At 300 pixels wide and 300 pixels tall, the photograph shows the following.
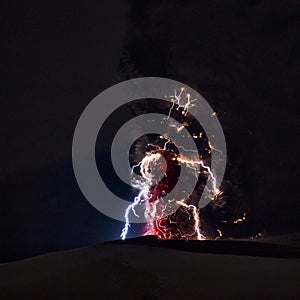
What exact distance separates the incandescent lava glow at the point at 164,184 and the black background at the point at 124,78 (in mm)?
389

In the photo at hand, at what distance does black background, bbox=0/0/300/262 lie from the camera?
20.7 feet

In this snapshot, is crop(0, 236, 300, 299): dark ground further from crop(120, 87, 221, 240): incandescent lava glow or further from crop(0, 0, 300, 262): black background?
crop(120, 87, 221, 240): incandescent lava glow

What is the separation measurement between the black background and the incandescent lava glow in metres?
0.39

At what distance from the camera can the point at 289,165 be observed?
6.42m

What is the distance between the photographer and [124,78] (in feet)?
24.6

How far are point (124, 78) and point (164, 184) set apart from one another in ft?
7.63

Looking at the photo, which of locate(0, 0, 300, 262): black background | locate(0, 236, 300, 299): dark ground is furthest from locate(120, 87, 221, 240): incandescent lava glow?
locate(0, 236, 300, 299): dark ground

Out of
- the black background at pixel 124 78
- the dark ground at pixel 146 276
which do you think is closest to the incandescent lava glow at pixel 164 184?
the black background at pixel 124 78

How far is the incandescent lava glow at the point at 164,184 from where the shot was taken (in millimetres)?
6770

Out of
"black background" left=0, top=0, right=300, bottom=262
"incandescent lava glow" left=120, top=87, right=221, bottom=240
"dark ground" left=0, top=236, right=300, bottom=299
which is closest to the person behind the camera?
"dark ground" left=0, top=236, right=300, bottom=299

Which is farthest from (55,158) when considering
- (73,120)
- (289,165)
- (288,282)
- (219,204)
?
(288,282)

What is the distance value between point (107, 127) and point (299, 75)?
4463 millimetres

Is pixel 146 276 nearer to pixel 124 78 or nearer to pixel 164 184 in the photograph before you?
pixel 164 184

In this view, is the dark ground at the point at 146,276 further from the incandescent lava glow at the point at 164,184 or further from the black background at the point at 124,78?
the incandescent lava glow at the point at 164,184
